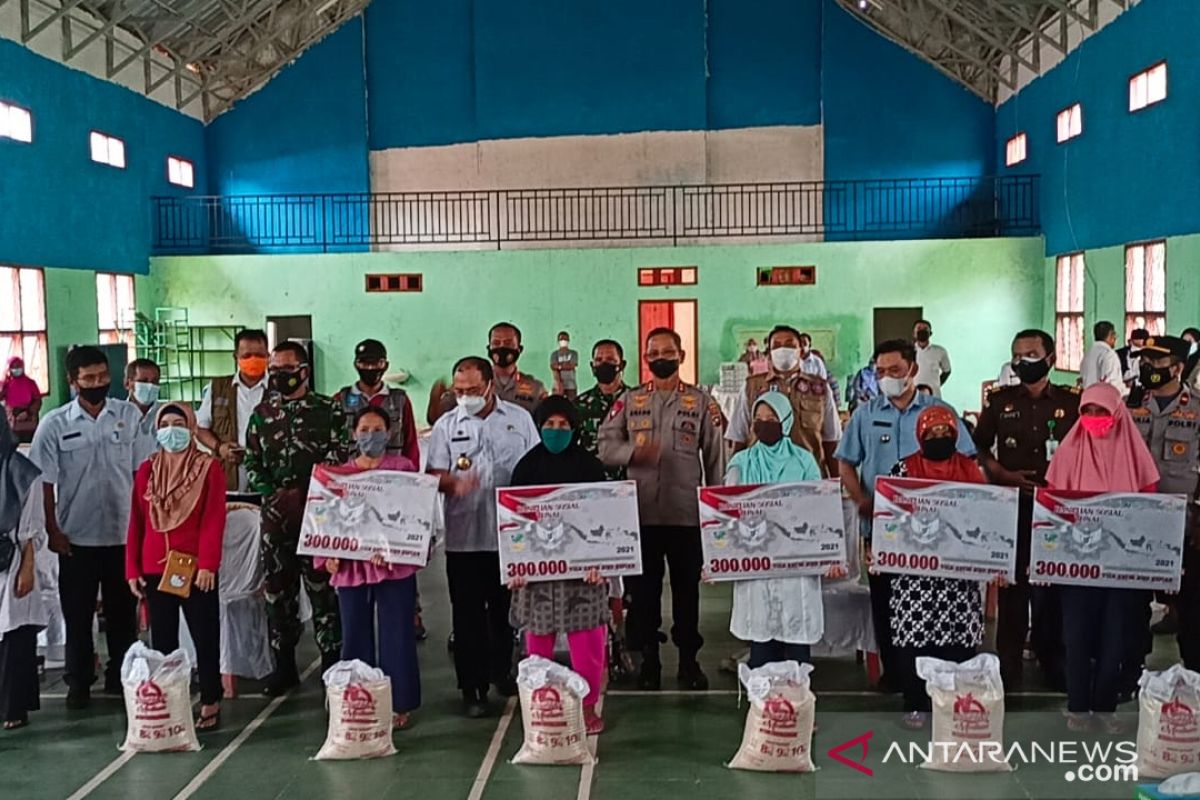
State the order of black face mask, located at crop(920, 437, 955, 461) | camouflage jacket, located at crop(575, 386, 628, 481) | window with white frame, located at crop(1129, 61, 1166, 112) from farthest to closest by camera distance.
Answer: window with white frame, located at crop(1129, 61, 1166, 112), camouflage jacket, located at crop(575, 386, 628, 481), black face mask, located at crop(920, 437, 955, 461)

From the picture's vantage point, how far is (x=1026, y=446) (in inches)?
192

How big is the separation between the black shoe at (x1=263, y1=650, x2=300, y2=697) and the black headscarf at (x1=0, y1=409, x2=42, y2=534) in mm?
1302

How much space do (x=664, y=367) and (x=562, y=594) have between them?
124cm

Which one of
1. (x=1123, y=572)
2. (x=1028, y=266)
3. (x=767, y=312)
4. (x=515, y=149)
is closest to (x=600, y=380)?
(x=1123, y=572)

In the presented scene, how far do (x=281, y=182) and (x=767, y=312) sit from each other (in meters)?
8.97

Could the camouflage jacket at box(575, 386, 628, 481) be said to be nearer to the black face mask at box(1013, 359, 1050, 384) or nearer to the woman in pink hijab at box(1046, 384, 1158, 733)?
the black face mask at box(1013, 359, 1050, 384)

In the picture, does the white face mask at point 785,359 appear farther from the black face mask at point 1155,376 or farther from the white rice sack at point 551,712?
the white rice sack at point 551,712

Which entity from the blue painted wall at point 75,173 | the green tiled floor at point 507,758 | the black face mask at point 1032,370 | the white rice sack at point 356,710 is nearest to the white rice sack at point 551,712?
the green tiled floor at point 507,758

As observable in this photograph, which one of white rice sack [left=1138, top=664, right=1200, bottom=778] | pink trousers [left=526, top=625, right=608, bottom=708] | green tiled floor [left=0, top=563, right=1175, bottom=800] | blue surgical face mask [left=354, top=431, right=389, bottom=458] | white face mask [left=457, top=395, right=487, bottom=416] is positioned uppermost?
white face mask [left=457, top=395, right=487, bottom=416]

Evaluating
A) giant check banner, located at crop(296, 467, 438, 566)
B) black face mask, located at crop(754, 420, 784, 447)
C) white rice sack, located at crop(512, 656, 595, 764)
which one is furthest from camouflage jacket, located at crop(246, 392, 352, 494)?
black face mask, located at crop(754, 420, 784, 447)

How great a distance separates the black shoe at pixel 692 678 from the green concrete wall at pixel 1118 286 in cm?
805

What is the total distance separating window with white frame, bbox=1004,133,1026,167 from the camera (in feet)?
54.6

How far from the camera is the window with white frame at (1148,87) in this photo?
1151 centimetres

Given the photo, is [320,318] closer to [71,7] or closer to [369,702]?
[71,7]
